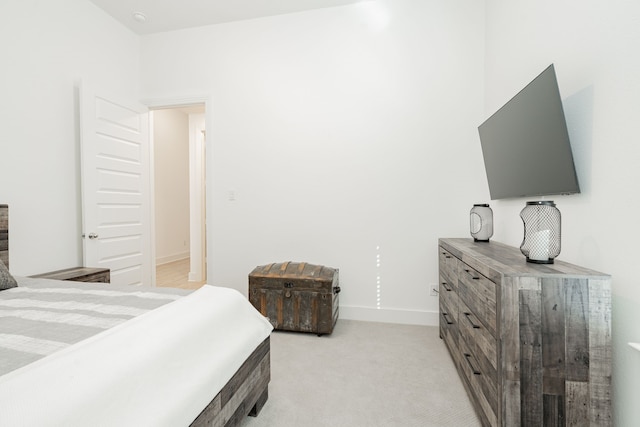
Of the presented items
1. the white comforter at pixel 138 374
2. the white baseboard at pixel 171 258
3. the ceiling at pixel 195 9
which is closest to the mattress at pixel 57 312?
the white comforter at pixel 138 374

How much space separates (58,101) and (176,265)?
3491 millimetres

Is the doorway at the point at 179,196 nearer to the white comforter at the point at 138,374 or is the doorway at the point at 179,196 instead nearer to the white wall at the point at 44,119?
the white wall at the point at 44,119

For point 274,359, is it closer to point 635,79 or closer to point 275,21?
point 635,79

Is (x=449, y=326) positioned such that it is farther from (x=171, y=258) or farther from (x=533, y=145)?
(x=171, y=258)

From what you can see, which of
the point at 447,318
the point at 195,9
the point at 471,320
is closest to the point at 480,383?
the point at 471,320

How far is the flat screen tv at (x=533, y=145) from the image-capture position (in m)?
1.40

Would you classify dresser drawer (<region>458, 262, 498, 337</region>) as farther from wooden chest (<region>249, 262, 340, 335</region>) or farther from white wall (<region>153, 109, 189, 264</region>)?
white wall (<region>153, 109, 189, 264</region>)

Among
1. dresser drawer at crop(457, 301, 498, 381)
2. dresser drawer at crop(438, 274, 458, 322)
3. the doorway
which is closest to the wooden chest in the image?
dresser drawer at crop(438, 274, 458, 322)

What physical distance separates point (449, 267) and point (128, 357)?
77.5 inches

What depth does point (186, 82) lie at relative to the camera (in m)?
3.31

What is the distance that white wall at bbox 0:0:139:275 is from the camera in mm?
2281

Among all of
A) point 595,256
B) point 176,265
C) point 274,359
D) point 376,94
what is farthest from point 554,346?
point 176,265

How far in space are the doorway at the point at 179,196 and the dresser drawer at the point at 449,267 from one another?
3.26 meters

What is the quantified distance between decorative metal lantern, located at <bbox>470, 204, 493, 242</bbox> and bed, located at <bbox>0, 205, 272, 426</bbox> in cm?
171
